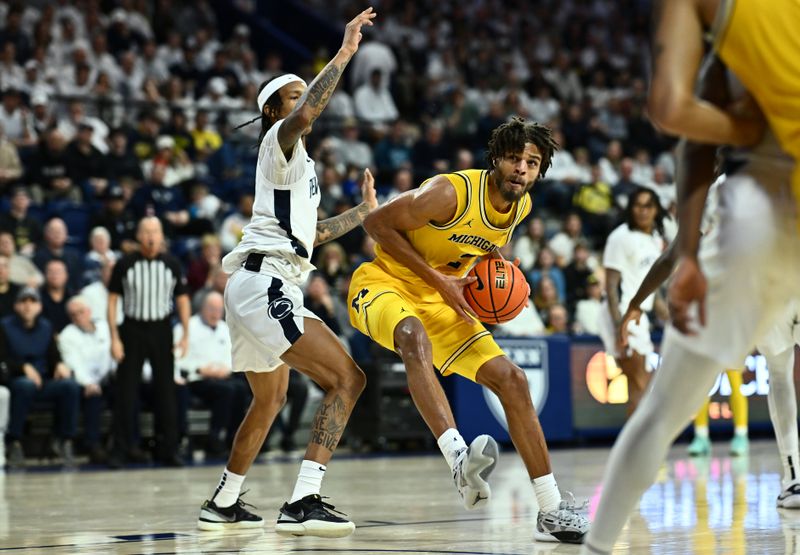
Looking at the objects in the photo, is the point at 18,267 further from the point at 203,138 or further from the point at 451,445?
the point at 451,445

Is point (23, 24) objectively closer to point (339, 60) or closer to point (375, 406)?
point (375, 406)

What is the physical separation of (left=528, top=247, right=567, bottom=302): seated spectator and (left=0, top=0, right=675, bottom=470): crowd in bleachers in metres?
0.04

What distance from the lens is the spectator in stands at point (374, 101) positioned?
18.6 meters

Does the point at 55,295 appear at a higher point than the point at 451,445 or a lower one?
higher

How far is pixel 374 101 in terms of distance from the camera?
18797mm

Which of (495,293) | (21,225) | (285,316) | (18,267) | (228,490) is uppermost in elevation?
(21,225)

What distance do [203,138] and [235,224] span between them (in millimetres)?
2185

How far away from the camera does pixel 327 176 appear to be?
50.1ft

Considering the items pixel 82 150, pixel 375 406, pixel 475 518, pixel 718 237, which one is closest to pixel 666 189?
pixel 375 406

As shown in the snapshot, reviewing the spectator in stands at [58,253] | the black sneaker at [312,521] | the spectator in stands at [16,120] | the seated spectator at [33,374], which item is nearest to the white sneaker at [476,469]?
the black sneaker at [312,521]

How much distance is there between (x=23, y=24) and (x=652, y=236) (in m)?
10.1

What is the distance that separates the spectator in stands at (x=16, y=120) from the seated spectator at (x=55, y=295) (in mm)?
2924

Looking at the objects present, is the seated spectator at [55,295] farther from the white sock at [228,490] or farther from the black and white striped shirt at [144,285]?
the white sock at [228,490]

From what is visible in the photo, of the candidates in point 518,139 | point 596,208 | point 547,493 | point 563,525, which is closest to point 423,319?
point 518,139
